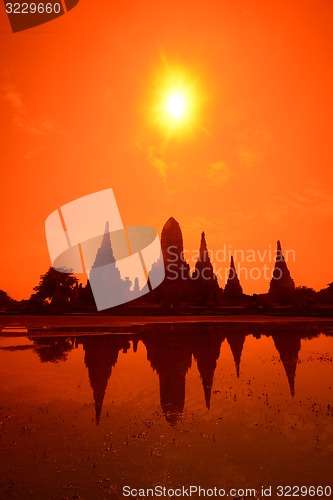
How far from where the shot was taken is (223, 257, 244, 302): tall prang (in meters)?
76.6

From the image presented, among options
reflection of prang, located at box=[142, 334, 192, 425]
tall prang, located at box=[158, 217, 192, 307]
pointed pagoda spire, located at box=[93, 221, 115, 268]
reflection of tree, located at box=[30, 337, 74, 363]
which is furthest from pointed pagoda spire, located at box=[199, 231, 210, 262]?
reflection of tree, located at box=[30, 337, 74, 363]

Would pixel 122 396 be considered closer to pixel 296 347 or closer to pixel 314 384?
pixel 314 384

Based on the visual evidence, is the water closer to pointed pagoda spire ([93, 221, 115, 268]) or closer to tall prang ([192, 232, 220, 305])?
pointed pagoda spire ([93, 221, 115, 268])

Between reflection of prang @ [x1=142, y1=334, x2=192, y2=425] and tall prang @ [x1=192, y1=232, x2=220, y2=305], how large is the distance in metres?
40.1

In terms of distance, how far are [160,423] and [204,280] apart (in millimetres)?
58156

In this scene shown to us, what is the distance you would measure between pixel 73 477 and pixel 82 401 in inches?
177

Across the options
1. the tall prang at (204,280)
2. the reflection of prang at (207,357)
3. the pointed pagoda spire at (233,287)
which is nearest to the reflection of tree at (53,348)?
the reflection of prang at (207,357)

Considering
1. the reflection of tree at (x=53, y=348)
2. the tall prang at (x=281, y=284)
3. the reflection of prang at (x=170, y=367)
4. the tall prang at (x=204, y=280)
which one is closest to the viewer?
the reflection of prang at (x=170, y=367)

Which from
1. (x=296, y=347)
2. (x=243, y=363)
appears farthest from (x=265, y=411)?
(x=296, y=347)

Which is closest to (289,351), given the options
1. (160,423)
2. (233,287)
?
(160,423)

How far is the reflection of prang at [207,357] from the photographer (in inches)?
485

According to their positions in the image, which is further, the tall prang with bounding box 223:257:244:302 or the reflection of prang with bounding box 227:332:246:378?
the tall prang with bounding box 223:257:244:302

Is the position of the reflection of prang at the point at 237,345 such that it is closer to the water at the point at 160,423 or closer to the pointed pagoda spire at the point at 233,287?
the water at the point at 160,423

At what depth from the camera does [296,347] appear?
70.7 feet
